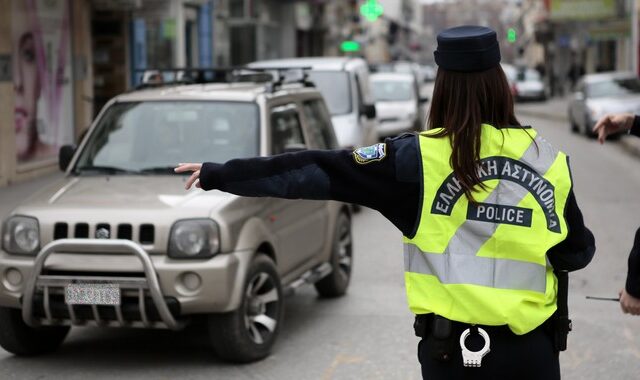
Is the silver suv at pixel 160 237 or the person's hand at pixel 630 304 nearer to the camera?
the person's hand at pixel 630 304

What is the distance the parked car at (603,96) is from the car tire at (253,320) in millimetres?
20342

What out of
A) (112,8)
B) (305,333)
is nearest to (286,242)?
(305,333)

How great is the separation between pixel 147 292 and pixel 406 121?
18.9 m

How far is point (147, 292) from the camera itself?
641 cm

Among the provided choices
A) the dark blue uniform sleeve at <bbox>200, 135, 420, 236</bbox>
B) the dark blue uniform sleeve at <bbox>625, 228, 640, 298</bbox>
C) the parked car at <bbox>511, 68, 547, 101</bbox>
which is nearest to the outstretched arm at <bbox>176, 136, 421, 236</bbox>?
the dark blue uniform sleeve at <bbox>200, 135, 420, 236</bbox>

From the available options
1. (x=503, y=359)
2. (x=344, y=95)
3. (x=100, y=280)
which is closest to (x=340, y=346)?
(x=100, y=280)

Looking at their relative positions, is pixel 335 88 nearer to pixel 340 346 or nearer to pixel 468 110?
pixel 340 346

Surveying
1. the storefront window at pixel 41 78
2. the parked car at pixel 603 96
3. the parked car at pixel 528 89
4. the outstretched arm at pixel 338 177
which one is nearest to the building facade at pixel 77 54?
the storefront window at pixel 41 78

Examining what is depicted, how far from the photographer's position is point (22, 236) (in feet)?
22.2

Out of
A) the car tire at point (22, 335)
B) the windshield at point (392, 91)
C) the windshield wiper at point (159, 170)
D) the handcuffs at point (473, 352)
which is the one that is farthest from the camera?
the windshield at point (392, 91)

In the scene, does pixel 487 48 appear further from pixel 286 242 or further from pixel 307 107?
pixel 307 107

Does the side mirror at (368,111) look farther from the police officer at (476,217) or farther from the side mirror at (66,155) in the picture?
the police officer at (476,217)

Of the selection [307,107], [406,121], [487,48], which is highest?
[487,48]

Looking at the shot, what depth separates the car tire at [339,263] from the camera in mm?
8766
